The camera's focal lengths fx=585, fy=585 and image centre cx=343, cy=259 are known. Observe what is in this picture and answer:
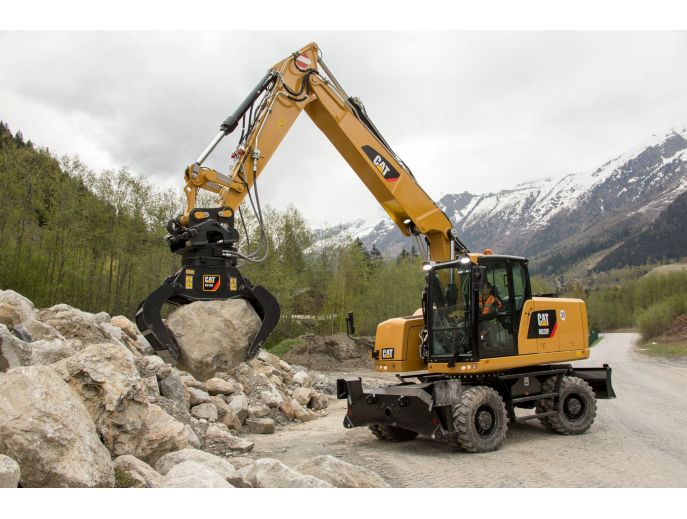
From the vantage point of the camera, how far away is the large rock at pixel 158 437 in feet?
18.4

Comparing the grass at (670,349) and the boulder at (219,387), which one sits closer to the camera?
the boulder at (219,387)

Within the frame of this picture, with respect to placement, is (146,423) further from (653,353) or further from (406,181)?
(653,353)

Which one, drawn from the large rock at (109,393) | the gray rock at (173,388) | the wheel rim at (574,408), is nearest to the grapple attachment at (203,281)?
the large rock at (109,393)

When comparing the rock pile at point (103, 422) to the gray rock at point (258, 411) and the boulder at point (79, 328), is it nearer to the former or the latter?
the boulder at point (79, 328)

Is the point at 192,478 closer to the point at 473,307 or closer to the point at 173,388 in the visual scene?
the point at 173,388

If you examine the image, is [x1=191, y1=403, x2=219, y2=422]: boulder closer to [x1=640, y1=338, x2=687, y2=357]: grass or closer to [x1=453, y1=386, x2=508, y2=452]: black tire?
[x1=453, y1=386, x2=508, y2=452]: black tire

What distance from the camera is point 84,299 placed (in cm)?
2006

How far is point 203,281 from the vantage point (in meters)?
5.43

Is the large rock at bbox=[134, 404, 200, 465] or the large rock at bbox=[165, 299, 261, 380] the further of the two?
the large rock at bbox=[134, 404, 200, 465]

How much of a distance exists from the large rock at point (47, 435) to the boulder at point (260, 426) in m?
5.01

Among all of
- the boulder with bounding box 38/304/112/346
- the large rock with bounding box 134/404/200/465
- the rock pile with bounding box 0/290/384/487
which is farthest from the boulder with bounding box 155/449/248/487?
the boulder with bounding box 38/304/112/346

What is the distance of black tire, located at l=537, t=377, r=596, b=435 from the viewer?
28.5 feet

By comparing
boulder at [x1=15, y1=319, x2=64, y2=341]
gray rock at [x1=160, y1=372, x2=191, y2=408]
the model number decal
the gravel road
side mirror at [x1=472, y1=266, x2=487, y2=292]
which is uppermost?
side mirror at [x1=472, y1=266, x2=487, y2=292]

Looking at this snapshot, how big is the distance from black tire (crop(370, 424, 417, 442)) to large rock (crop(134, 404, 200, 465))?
326cm
